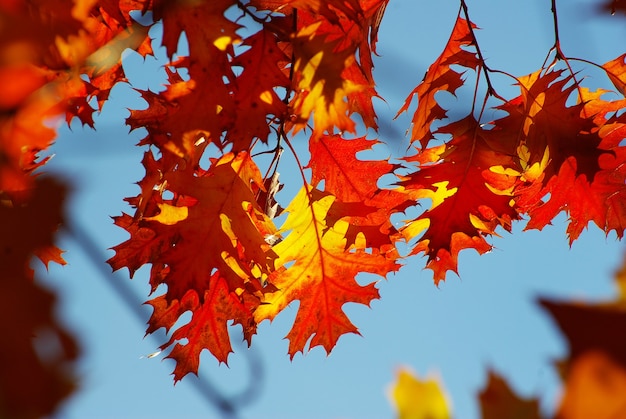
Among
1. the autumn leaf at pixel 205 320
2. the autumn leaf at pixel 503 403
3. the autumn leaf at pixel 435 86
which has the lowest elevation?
the autumn leaf at pixel 503 403

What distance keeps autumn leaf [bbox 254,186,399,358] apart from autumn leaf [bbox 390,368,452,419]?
4.56 feet

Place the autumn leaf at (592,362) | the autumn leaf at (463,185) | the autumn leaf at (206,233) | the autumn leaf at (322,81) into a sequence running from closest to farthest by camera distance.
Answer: the autumn leaf at (592,362) → the autumn leaf at (322,81) → the autumn leaf at (206,233) → the autumn leaf at (463,185)

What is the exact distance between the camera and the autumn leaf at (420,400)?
873 millimetres

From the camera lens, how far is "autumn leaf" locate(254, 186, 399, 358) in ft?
7.63

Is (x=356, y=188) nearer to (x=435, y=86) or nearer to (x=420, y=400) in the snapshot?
(x=435, y=86)

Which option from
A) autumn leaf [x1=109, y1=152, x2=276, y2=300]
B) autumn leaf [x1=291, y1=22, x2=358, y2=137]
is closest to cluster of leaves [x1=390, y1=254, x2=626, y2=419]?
autumn leaf [x1=291, y1=22, x2=358, y2=137]

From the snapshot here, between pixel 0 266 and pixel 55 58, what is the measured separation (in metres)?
0.95

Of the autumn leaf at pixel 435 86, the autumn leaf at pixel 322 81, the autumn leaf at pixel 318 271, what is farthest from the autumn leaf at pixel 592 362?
the autumn leaf at pixel 435 86

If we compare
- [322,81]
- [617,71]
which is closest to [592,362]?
[322,81]

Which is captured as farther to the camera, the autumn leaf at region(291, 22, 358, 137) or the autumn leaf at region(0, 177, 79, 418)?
the autumn leaf at region(291, 22, 358, 137)

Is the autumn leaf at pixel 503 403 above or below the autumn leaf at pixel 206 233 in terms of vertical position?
below

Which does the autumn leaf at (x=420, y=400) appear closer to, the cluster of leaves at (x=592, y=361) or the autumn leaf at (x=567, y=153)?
the cluster of leaves at (x=592, y=361)

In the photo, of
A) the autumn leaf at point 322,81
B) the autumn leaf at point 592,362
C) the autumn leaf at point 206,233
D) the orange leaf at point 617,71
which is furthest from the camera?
the orange leaf at point 617,71

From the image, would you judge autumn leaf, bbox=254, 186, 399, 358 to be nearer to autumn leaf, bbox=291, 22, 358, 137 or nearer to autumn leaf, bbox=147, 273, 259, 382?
autumn leaf, bbox=147, 273, 259, 382
